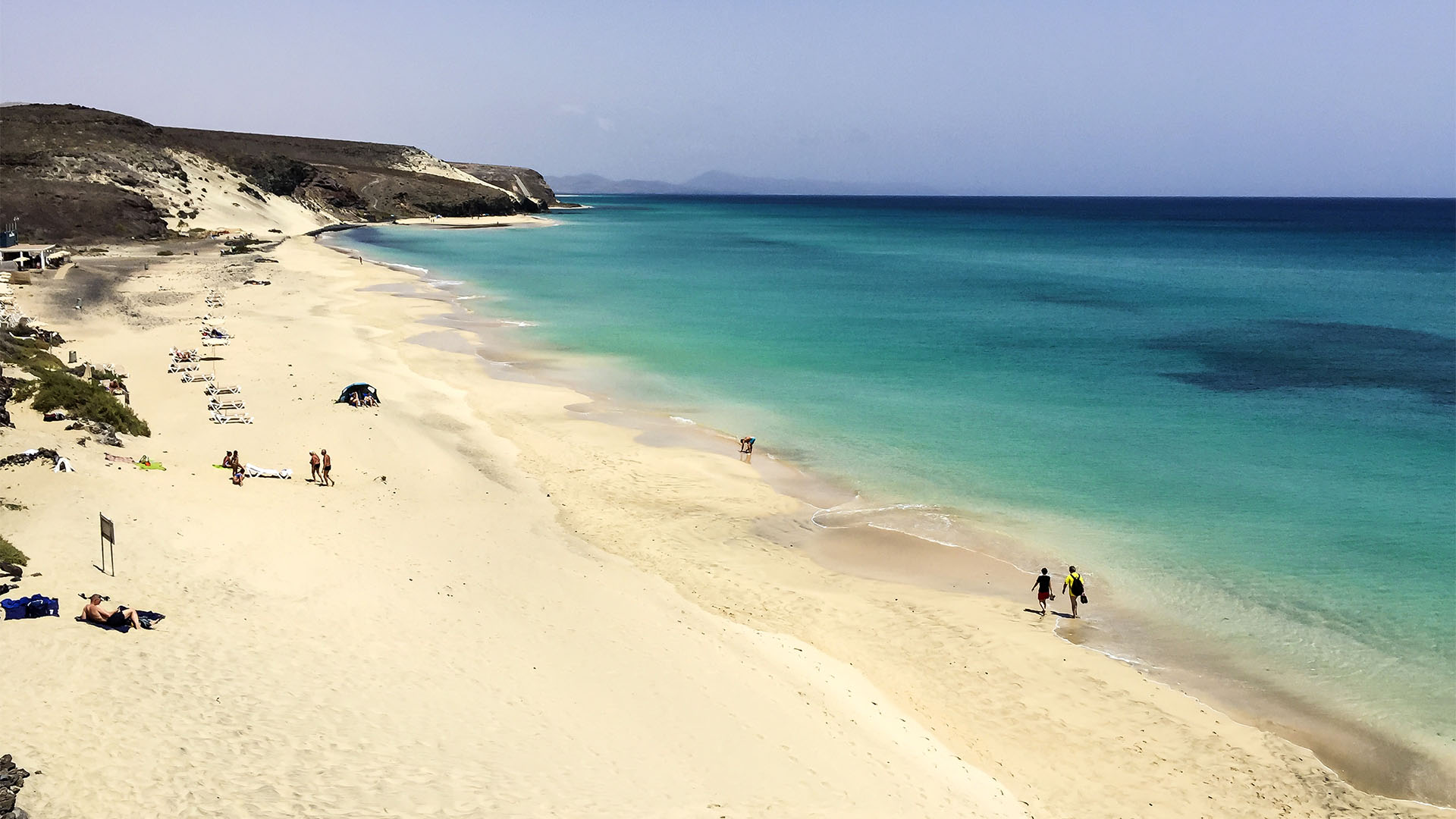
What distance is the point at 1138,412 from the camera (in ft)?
108

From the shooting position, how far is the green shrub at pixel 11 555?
13.8 m

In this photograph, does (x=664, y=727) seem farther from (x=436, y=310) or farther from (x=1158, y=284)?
(x=1158, y=284)

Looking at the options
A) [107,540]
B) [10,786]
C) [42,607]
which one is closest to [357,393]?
[107,540]

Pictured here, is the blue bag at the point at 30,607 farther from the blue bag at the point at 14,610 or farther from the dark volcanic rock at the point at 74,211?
the dark volcanic rock at the point at 74,211

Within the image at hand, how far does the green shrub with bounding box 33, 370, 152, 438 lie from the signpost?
860 cm

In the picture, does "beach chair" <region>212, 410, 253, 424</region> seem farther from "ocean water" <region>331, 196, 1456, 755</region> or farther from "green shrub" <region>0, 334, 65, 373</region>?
"ocean water" <region>331, 196, 1456, 755</region>

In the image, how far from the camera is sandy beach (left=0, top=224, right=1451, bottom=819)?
34.1ft

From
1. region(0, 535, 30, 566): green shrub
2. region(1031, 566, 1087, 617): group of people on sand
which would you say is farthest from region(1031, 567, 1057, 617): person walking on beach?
region(0, 535, 30, 566): green shrub

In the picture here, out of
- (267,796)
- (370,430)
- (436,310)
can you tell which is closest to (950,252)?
(436,310)

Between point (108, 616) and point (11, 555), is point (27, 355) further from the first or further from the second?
point (108, 616)

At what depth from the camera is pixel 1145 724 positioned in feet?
46.5

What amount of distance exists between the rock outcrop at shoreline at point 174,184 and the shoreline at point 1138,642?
69978 millimetres

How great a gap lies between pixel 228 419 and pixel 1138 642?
75.1 feet

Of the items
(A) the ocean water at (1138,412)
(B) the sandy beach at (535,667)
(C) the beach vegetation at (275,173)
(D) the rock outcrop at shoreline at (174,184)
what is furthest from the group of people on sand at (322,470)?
(C) the beach vegetation at (275,173)
